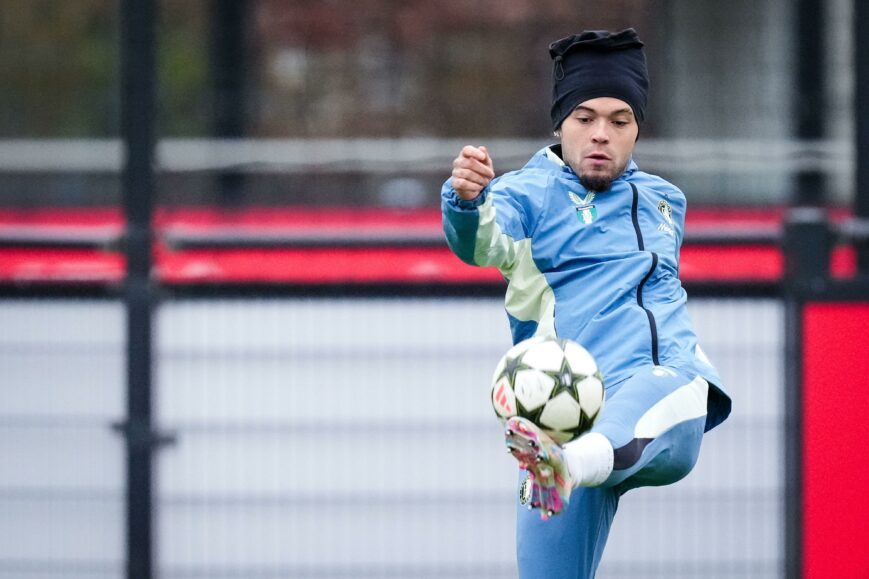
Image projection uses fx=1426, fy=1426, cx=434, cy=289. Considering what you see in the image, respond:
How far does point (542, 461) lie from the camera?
9.28ft

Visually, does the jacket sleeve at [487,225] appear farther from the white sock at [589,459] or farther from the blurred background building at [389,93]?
the blurred background building at [389,93]

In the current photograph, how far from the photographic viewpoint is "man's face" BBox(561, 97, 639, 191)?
3299mm

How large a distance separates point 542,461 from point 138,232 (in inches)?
78.4

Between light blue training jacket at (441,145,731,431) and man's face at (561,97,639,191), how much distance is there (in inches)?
1.8

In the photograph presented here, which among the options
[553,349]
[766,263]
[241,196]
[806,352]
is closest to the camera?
[553,349]

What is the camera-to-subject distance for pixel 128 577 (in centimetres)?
449

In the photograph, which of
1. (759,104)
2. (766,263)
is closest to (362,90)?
(759,104)

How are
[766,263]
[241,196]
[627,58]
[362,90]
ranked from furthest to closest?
[362,90] < [241,196] < [766,263] < [627,58]

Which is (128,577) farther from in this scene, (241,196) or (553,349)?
(241,196)

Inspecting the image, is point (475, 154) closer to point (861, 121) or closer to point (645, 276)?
point (645, 276)

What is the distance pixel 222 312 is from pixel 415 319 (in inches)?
23.9

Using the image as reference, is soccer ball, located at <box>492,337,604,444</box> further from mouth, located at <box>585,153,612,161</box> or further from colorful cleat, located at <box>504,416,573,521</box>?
mouth, located at <box>585,153,612,161</box>

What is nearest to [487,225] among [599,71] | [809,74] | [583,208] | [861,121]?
[583,208]

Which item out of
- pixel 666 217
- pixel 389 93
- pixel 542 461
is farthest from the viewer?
pixel 389 93
